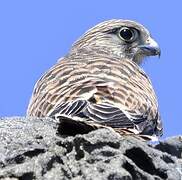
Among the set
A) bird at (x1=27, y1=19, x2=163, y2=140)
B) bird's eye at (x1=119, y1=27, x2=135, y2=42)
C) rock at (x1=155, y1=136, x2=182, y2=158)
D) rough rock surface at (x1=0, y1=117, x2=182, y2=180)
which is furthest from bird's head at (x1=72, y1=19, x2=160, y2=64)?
rough rock surface at (x1=0, y1=117, x2=182, y2=180)

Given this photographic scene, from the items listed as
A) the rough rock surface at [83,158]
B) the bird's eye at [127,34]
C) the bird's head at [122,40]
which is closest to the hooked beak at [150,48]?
the bird's head at [122,40]

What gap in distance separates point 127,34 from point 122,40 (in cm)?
18

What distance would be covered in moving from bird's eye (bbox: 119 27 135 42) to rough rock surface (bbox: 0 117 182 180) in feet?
26.4

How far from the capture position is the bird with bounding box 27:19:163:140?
767cm

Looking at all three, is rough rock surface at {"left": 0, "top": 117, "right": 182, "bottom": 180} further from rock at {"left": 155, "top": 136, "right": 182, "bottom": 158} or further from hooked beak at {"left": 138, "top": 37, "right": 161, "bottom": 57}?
hooked beak at {"left": 138, "top": 37, "right": 161, "bottom": 57}

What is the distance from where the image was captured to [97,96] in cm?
842

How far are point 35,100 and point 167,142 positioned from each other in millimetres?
3173

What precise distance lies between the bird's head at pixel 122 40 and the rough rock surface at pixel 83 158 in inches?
288

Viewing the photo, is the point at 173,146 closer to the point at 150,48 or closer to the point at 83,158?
the point at 83,158

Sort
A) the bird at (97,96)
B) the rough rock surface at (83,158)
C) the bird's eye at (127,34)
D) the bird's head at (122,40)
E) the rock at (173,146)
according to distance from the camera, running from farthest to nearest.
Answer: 1. the bird's eye at (127,34)
2. the bird's head at (122,40)
3. the bird at (97,96)
4. the rock at (173,146)
5. the rough rock surface at (83,158)

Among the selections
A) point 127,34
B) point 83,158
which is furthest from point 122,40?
point 83,158

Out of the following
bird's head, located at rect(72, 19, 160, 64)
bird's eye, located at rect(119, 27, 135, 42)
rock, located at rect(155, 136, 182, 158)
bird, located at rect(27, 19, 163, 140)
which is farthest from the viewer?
bird's eye, located at rect(119, 27, 135, 42)

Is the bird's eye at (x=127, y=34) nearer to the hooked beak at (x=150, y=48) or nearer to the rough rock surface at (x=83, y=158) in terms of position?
the hooked beak at (x=150, y=48)

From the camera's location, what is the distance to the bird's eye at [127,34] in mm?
13988
